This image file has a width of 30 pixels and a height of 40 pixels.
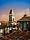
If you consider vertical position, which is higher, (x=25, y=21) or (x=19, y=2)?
(x=19, y=2)

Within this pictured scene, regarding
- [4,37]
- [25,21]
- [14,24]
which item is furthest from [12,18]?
[4,37]

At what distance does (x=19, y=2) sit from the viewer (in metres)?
2.07

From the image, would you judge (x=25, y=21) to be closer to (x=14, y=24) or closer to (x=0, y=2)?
→ (x=14, y=24)

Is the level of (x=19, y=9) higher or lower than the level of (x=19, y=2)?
lower

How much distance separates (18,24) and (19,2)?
41cm

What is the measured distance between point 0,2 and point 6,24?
431 mm

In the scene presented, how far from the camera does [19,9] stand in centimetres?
206

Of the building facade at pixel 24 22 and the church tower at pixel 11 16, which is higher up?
the church tower at pixel 11 16

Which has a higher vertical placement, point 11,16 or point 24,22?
point 11,16

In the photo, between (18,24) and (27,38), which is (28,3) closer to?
(18,24)

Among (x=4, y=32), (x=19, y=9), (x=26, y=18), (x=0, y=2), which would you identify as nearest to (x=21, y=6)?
(x=19, y=9)

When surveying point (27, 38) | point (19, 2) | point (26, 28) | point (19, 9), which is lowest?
point (27, 38)

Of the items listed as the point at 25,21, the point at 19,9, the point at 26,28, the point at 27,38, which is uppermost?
the point at 19,9

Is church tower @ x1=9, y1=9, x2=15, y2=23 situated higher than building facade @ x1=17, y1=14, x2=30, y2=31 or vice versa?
church tower @ x1=9, y1=9, x2=15, y2=23
